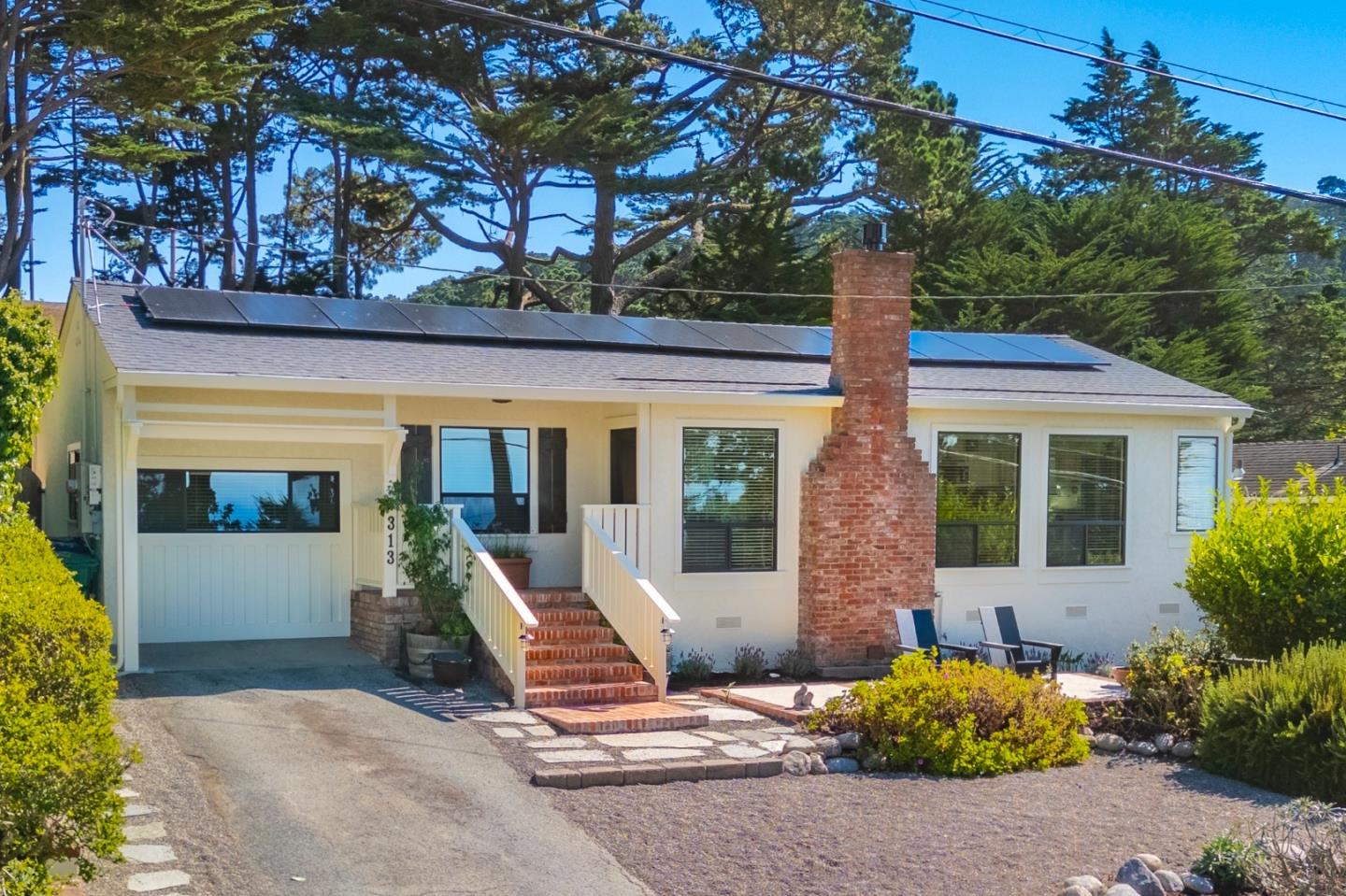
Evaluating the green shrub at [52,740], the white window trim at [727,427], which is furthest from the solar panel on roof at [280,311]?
the green shrub at [52,740]

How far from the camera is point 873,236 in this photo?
45.2 feet

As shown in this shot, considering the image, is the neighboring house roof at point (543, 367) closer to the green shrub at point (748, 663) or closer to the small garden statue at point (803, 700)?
the green shrub at point (748, 663)

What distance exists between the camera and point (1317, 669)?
9.22 meters

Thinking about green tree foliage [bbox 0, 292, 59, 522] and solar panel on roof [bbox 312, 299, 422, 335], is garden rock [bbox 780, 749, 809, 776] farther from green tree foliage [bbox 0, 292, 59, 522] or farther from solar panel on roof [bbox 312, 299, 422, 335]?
solar panel on roof [bbox 312, 299, 422, 335]

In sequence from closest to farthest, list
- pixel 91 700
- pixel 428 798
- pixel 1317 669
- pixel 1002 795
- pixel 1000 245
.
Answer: pixel 91 700 < pixel 428 798 < pixel 1002 795 < pixel 1317 669 < pixel 1000 245

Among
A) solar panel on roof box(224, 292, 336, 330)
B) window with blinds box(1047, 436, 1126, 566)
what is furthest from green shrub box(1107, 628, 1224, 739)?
solar panel on roof box(224, 292, 336, 330)

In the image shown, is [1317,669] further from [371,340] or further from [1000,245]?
[1000,245]

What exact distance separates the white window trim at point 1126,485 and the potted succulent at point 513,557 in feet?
19.1

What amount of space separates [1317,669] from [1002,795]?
261cm

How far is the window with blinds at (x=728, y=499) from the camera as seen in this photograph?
13.2 meters

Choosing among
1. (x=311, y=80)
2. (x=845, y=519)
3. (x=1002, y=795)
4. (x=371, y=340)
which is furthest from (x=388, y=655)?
(x=311, y=80)

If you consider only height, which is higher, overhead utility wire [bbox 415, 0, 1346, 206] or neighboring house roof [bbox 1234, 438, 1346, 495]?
overhead utility wire [bbox 415, 0, 1346, 206]

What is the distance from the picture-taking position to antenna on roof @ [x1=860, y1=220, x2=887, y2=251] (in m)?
13.7

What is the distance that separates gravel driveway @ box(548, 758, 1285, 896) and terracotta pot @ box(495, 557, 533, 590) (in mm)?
4775
